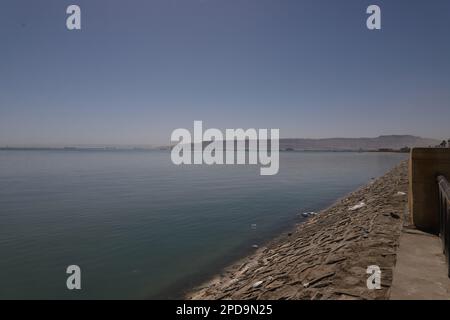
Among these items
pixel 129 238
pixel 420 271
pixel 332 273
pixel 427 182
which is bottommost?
pixel 129 238

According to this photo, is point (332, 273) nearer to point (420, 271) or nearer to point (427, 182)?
point (420, 271)

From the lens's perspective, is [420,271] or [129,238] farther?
[129,238]

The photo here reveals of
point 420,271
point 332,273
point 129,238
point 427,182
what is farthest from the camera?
point 129,238

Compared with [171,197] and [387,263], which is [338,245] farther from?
[171,197]

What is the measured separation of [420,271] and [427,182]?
9.80ft

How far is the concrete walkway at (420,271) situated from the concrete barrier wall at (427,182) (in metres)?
0.60

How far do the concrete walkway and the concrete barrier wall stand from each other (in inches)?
23.7

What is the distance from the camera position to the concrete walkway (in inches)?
158

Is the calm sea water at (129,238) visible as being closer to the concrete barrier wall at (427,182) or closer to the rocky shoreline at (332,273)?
the rocky shoreline at (332,273)

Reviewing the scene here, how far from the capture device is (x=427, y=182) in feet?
22.3

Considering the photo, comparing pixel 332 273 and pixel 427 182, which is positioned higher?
pixel 427 182

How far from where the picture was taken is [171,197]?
22.6 metres

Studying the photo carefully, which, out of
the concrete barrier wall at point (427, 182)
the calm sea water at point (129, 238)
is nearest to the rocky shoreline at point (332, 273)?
the concrete barrier wall at point (427, 182)

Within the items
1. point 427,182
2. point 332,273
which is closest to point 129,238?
point 332,273
